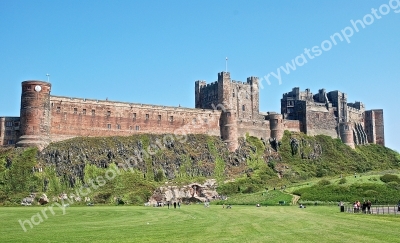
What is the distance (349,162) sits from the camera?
113 metres

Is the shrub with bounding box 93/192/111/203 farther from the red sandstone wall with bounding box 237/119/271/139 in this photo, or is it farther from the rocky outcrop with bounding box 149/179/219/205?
the red sandstone wall with bounding box 237/119/271/139

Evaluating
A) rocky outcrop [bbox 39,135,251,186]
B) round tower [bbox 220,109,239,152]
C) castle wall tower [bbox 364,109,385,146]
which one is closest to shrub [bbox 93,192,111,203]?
rocky outcrop [bbox 39,135,251,186]

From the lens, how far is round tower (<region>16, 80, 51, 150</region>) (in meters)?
78.5

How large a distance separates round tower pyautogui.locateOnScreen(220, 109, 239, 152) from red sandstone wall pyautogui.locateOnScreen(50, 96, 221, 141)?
1.43 meters

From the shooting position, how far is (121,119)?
90.9 metres

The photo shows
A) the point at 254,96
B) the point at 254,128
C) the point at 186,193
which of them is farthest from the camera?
the point at 254,96

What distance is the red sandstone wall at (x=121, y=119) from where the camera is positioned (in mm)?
83688

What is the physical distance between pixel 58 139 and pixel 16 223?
44.2 metres

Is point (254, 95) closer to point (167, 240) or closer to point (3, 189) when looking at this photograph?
point (3, 189)

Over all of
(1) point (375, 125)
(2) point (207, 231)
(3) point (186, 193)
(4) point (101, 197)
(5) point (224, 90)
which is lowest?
(2) point (207, 231)

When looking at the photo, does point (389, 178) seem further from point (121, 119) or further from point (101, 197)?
point (121, 119)

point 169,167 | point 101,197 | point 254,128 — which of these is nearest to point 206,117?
point 254,128

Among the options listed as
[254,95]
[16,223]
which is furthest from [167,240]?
[254,95]

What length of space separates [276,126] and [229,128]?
14977 millimetres
